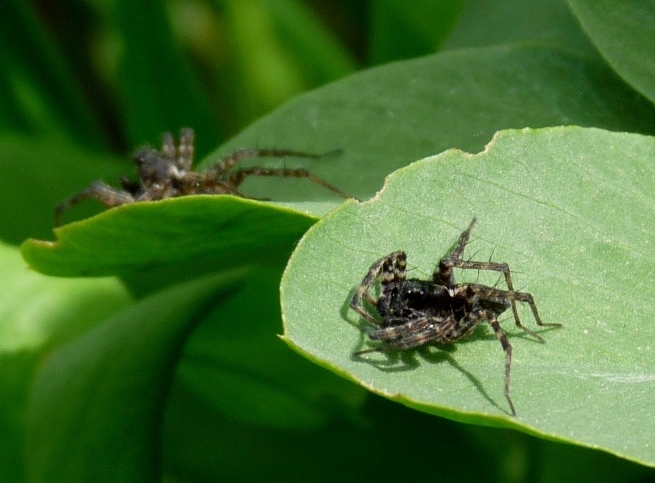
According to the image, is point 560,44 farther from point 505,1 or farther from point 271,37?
point 271,37

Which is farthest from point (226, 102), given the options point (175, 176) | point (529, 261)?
point (529, 261)

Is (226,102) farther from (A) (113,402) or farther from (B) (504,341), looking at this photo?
(B) (504,341)

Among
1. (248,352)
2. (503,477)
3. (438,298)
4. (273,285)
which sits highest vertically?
(438,298)

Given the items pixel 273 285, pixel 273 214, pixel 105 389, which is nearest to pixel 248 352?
pixel 273 285

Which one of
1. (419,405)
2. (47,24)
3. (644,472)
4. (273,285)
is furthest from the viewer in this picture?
(47,24)

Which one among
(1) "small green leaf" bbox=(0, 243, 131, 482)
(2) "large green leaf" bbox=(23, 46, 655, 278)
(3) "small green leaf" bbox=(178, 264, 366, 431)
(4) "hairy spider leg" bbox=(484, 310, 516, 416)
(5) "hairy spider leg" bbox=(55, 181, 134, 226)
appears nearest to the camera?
(4) "hairy spider leg" bbox=(484, 310, 516, 416)

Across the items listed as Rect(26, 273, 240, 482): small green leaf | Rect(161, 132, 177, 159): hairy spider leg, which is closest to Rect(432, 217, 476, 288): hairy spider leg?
Rect(26, 273, 240, 482): small green leaf

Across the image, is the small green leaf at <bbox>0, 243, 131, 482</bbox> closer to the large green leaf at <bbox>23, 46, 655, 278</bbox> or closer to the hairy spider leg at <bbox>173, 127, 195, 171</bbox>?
the large green leaf at <bbox>23, 46, 655, 278</bbox>

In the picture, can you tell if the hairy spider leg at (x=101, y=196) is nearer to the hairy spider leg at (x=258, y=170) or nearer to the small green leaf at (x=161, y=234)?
the hairy spider leg at (x=258, y=170)
